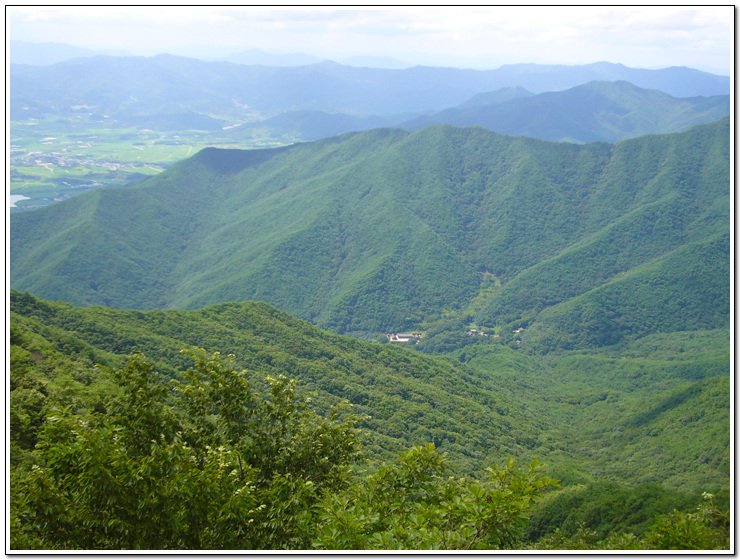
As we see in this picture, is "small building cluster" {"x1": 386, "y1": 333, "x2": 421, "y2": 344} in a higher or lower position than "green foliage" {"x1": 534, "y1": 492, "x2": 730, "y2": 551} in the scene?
lower

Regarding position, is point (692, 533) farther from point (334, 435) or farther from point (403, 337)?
point (403, 337)

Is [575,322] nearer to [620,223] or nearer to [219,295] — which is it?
[620,223]

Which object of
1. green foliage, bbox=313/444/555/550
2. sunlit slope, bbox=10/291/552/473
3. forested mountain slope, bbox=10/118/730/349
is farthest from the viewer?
forested mountain slope, bbox=10/118/730/349

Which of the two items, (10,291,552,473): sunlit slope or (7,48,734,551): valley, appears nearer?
(7,48,734,551): valley

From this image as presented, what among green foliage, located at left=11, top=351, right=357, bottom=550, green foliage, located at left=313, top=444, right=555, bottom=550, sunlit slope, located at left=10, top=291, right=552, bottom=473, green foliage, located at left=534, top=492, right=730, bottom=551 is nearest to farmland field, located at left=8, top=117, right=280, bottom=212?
sunlit slope, located at left=10, top=291, right=552, bottom=473

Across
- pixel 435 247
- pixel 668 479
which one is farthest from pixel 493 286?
pixel 668 479

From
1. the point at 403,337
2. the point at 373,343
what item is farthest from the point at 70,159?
the point at 373,343

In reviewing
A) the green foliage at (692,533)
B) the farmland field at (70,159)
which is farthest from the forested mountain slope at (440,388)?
the farmland field at (70,159)

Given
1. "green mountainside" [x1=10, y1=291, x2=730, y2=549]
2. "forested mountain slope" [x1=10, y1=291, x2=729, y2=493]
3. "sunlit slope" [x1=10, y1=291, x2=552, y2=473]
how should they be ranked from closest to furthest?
1. "green mountainside" [x1=10, y1=291, x2=730, y2=549]
2. "forested mountain slope" [x1=10, y1=291, x2=729, y2=493]
3. "sunlit slope" [x1=10, y1=291, x2=552, y2=473]

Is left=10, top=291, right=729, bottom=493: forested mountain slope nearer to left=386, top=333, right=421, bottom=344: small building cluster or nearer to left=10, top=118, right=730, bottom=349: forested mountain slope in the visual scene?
left=386, top=333, right=421, bottom=344: small building cluster
